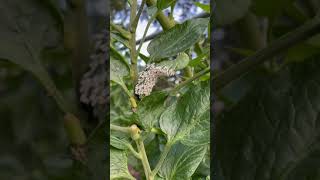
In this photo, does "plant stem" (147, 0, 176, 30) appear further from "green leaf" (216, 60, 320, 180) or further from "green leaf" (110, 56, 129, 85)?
"green leaf" (216, 60, 320, 180)

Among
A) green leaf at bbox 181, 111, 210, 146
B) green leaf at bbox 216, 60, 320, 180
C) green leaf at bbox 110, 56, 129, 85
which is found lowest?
green leaf at bbox 216, 60, 320, 180

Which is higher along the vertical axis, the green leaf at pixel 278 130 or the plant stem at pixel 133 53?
the plant stem at pixel 133 53

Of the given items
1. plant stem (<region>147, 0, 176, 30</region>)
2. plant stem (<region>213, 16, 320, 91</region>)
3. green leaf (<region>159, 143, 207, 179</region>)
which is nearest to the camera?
plant stem (<region>213, 16, 320, 91</region>)

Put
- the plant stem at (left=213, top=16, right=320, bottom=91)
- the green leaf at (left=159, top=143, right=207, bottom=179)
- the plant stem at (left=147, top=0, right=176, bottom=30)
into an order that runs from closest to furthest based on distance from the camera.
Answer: the plant stem at (left=213, top=16, right=320, bottom=91) → the green leaf at (left=159, top=143, right=207, bottom=179) → the plant stem at (left=147, top=0, right=176, bottom=30)

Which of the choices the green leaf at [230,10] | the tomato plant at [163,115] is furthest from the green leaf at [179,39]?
the green leaf at [230,10]

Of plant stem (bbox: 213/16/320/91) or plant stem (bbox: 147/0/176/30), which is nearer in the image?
plant stem (bbox: 213/16/320/91)

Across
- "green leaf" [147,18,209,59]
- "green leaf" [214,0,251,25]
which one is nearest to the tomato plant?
"green leaf" [147,18,209,59]

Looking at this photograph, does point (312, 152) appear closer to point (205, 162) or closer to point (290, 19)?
point (290, 19)

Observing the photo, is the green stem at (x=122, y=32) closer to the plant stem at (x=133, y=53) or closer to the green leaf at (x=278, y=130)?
the plant stem at (x=133, y=53)
